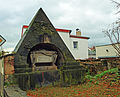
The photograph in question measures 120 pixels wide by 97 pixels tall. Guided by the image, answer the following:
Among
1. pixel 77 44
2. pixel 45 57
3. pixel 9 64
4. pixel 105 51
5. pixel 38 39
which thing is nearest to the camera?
pixel 9 64

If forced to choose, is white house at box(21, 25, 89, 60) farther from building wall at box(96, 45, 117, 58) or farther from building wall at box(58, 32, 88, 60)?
building wall at box(96, 45, 117, 58)

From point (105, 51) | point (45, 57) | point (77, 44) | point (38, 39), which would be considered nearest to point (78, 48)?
point (77, 44)

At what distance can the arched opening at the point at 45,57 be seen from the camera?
719cm

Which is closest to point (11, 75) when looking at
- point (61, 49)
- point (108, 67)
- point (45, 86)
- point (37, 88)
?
point (37, 88)

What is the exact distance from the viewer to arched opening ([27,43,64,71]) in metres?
7.19

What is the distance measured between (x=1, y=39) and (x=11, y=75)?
74.1 inches

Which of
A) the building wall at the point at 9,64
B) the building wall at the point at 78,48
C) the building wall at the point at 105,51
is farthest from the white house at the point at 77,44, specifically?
the building wall at the point at 9,64

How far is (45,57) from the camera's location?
753cm

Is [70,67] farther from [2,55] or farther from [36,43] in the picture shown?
[2,55]

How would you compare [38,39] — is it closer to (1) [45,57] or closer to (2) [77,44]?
(1) [45,57]

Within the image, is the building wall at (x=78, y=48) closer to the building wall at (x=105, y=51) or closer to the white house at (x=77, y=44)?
the white house at (x=77, y=44)

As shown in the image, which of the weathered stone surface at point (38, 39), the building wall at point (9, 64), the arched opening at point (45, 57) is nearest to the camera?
the building wall at point (9, 64)

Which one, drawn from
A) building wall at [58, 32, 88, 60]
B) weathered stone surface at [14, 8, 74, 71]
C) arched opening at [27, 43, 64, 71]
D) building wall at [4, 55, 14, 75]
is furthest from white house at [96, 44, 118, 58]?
building wall at [4, 55, 14, 75]

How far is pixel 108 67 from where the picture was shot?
12266 millimetres
